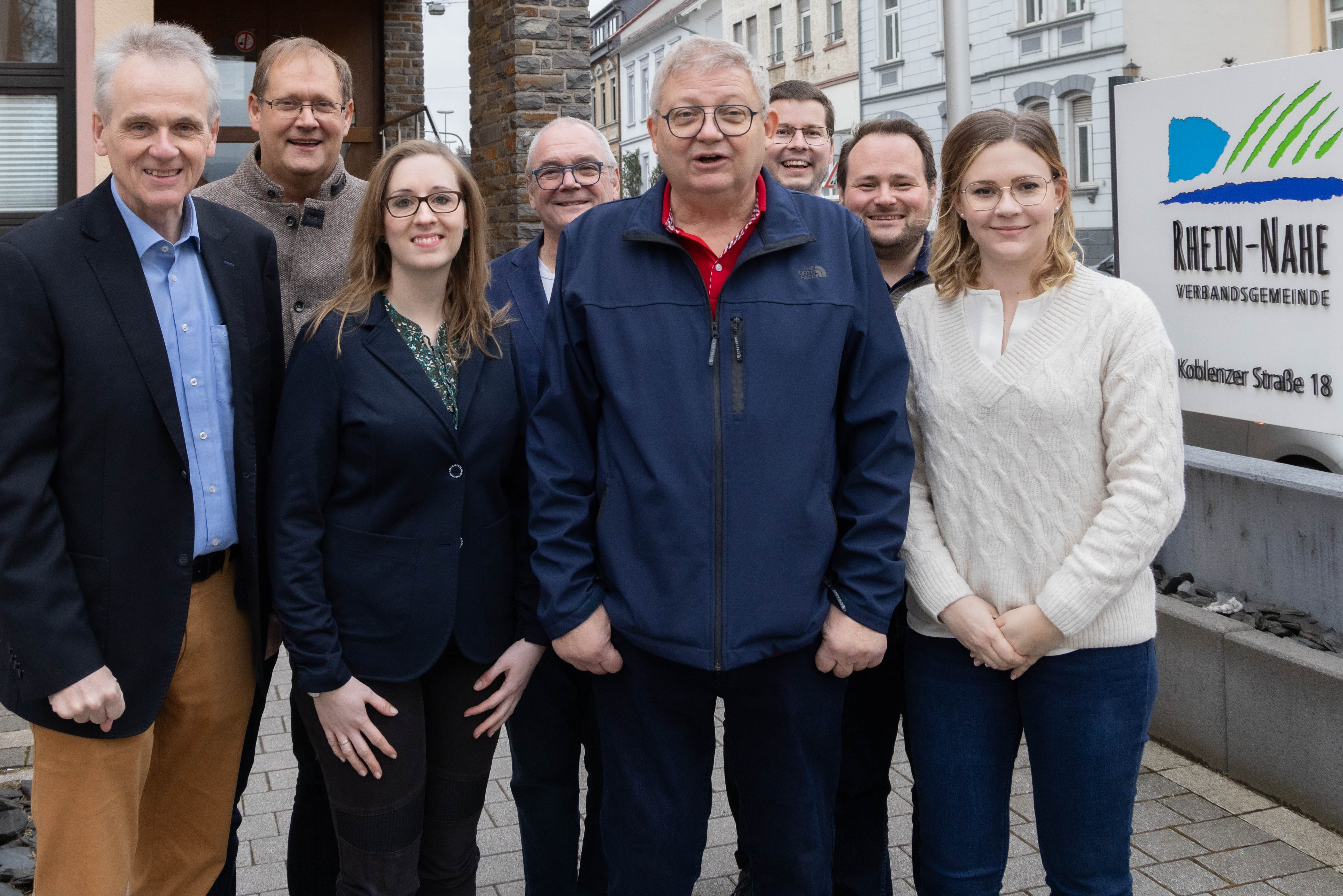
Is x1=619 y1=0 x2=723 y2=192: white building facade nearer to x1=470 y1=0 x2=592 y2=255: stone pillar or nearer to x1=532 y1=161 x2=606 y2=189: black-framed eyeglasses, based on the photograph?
x1=470 y1=0 x2=592 y2=255: stone pillar

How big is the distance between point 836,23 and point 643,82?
74.4ft

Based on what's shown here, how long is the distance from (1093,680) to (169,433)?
6.54ft

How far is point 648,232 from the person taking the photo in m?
2.65

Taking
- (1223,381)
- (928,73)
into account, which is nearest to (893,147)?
(1223,381)

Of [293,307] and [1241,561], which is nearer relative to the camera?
[293,307]

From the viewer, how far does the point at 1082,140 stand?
26984mm

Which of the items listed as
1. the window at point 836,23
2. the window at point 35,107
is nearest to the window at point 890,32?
the window at point 836,23

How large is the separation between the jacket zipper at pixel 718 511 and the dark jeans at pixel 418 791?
626mm

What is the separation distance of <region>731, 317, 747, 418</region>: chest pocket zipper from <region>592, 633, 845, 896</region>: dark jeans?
539mm

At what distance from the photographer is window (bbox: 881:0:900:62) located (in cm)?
3288

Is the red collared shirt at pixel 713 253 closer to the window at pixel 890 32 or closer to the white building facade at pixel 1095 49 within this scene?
the white building facade at pixel 1095 49

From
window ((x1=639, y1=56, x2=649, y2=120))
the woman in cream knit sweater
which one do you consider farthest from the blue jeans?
window ((x1=639, y1=56, x2=649, y2=120))

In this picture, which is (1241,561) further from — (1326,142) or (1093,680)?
(1093,680)

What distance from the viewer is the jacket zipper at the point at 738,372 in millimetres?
→ 2549
